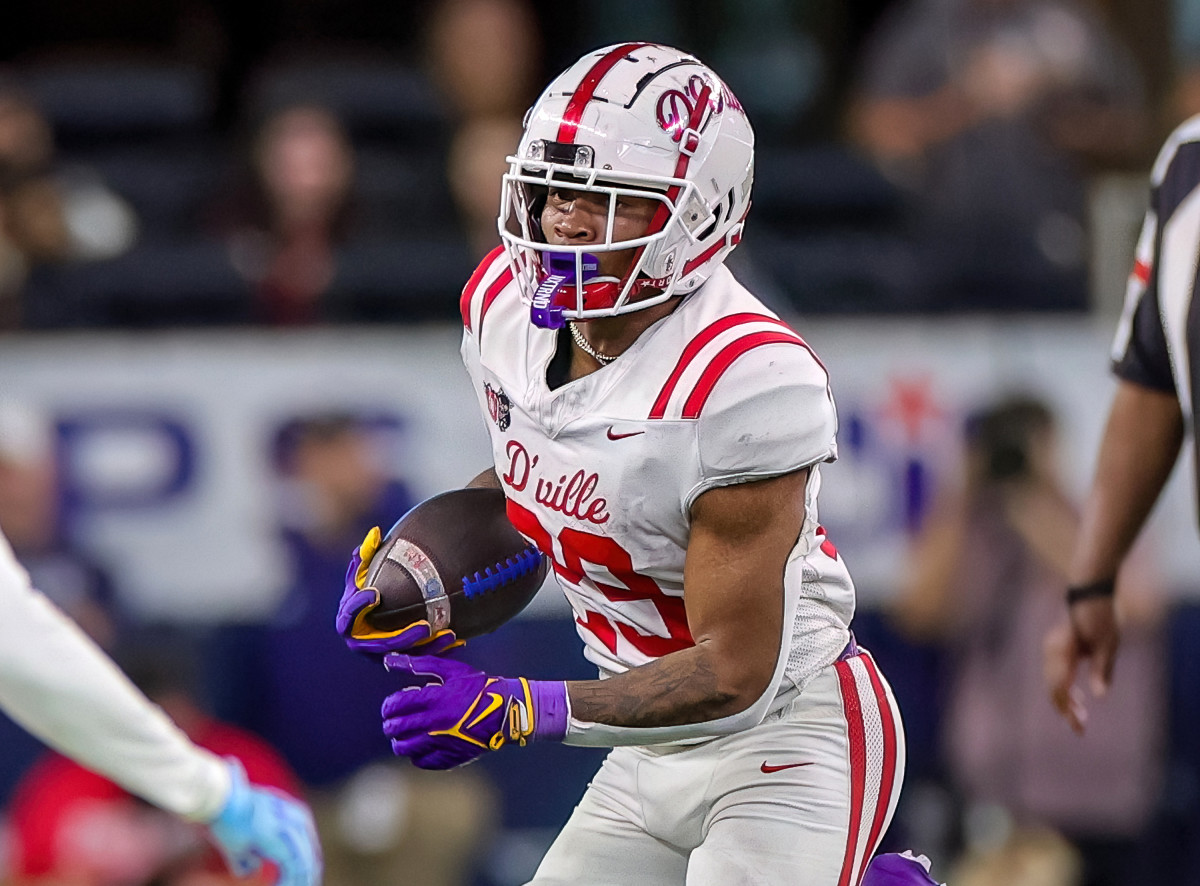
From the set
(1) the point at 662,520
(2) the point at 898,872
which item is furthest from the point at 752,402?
(2) the point at 898,872

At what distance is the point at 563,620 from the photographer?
18.4ft

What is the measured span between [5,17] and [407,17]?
5.40 ft

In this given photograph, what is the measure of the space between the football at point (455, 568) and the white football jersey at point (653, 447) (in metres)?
0.05

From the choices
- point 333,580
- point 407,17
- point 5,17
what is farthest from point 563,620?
point 5,17

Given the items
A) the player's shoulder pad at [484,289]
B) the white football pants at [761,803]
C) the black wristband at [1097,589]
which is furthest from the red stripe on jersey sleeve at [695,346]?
the black wristband at [1097,589]

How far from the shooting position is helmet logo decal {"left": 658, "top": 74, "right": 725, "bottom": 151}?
2.73 m

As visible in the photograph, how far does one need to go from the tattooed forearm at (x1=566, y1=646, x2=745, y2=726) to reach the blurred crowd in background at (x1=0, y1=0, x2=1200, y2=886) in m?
2.69

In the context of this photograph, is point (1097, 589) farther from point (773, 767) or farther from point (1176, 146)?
point (773, 767)

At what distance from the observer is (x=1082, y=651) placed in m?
3.45

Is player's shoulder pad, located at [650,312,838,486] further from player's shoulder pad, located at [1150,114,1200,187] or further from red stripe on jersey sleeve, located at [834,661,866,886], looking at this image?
player's shoulder pad, located at [1150,114,1200,187]

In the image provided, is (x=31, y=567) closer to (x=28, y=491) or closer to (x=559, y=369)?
(x=28, y=491)

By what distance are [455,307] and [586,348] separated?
316 cm

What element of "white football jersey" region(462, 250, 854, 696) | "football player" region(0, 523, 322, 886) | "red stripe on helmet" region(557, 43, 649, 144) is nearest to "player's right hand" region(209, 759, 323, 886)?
"football player" region(0, 523, 322, 886)

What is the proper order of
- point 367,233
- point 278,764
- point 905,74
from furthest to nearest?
point 905,74
point 367,233
point 278,764
